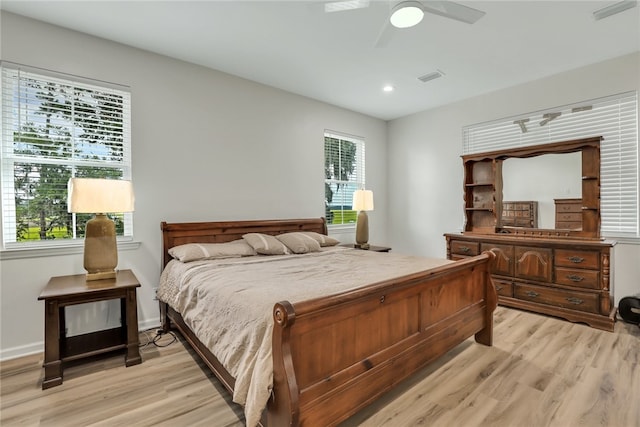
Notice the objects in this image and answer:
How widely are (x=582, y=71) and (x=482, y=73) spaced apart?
1.07 m

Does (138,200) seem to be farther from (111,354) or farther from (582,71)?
(582,71)

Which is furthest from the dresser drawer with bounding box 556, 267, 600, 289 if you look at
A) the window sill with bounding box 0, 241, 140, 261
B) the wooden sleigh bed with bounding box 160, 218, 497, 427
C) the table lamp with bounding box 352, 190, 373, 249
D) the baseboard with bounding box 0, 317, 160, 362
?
the baseboard with bounding box 0, 317, 160, 362

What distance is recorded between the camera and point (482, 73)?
11.9ft

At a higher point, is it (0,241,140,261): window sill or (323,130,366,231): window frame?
(323,130,366,231): window frame

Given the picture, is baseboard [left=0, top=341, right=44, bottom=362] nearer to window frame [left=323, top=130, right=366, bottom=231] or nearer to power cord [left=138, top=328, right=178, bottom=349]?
power cord [left=138, top=328, right=178, bottom=349]

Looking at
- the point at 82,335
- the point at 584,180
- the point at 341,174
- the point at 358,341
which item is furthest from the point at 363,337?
the point at 341,174

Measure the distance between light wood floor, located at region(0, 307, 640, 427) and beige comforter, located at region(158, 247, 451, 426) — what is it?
0.40 m

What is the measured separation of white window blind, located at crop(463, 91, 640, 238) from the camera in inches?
128

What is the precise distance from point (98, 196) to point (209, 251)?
101 centimetres

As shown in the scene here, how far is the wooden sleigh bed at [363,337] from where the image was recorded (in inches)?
53.9

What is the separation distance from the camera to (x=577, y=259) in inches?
126

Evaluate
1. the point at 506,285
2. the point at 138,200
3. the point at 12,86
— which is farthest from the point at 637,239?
the point at 12,86

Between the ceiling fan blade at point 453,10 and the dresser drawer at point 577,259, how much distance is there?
2610 mm

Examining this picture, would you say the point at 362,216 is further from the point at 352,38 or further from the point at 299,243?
the point at 352,38
